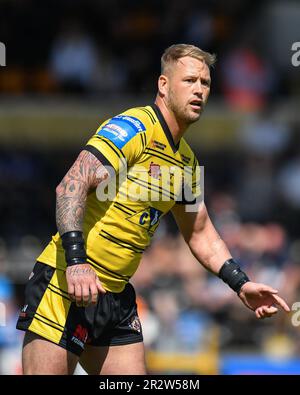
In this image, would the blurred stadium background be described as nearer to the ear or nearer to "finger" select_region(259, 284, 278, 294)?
"finger" select_region(259, 284, 278, 294)

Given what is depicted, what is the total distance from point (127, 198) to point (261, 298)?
106cm

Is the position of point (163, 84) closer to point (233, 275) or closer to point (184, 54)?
point (184, 54)

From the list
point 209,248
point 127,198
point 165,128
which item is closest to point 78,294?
point 127,198

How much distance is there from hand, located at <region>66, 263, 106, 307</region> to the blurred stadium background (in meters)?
6.15

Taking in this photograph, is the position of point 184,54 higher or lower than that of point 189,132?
lower

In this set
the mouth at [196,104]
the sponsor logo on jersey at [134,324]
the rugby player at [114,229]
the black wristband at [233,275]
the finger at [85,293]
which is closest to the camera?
the finger at [85,293]

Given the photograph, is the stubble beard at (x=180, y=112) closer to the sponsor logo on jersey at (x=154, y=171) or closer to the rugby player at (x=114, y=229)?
the rugby player at (x=114, y=229)

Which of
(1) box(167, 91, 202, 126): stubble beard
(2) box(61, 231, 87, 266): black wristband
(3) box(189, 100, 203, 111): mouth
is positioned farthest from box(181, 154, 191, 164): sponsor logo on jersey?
(2) box(61, 231, 87, 266): black wristband

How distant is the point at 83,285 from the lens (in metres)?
5.46

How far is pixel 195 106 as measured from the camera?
6.11m

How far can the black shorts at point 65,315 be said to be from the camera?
589 centimetres

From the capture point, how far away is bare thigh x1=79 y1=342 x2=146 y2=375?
615 centimetres

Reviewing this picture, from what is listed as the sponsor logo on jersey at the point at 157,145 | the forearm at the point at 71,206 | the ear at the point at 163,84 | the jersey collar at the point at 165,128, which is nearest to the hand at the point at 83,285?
the forearm at the point at 71,206

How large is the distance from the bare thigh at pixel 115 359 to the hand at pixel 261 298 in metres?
0.75
